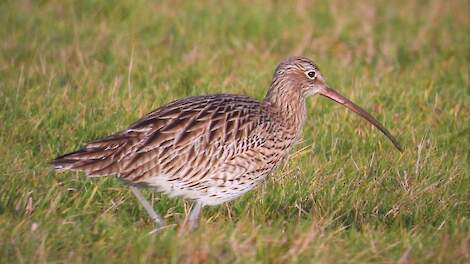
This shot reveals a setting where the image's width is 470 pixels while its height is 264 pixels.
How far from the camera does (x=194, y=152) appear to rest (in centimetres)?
670

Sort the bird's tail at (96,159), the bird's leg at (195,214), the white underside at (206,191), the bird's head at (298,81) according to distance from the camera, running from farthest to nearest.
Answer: the bird's head at (298,81) → the white underside at (206,191) → the bird's tail at (96,159) → the bird's leg at (195,214)

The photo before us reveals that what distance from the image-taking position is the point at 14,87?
8883mm

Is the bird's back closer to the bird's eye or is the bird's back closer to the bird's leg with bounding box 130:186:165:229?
the bird's leg with bounding box 130:186:165:229

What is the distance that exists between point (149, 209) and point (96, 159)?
1.69 feet

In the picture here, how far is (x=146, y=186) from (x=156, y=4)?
21.4 feet

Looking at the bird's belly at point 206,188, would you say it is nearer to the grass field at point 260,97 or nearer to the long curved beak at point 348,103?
the grass field at point 260,97

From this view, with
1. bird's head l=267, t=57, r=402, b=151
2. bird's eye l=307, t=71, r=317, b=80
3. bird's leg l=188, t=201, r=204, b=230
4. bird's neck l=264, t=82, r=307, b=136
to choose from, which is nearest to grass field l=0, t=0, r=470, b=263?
bird's leg l=188, t=201, r=204, b=230

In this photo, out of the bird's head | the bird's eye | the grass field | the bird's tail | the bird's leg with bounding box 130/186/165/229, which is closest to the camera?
the grass field

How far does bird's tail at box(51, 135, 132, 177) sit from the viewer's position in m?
6.46

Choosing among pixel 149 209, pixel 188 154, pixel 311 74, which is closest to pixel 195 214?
pixel 149 209

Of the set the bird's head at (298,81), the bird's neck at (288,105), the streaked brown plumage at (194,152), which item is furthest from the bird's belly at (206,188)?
the bird's head at (298,81)

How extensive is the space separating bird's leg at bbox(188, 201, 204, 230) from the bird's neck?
107 cm

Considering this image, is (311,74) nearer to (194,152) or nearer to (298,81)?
(298,81)

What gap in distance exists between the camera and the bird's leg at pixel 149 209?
633 cm
